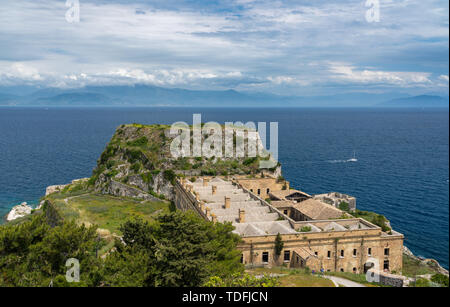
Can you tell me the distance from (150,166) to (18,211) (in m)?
28.8

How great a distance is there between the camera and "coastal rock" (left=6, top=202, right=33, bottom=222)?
232ft

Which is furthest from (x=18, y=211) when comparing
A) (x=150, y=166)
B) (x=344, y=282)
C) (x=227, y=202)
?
(x=344, y=282)

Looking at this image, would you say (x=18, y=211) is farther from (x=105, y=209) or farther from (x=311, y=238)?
(x=311, y=238)

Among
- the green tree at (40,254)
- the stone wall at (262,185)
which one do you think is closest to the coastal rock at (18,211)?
the stone wall at (262,185)

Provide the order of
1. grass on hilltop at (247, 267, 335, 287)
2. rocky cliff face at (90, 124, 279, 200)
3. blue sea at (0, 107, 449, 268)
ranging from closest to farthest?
grass on hilltop at (247, 267, 335, 287) < blue sea at (0, 107, 449, 268) < rocky cliff face at (90, 124, 279, 200)

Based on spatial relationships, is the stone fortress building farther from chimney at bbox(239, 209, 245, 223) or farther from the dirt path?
the dirt path

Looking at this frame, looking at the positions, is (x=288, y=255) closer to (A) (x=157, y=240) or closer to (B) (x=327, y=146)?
(A) (x=157, y=240)

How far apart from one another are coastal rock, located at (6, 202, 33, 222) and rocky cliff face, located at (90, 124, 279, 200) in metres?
14.5

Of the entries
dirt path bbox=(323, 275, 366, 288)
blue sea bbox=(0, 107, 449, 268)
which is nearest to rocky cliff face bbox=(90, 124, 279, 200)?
blue sea bbox=(0, 107, 449, 268)

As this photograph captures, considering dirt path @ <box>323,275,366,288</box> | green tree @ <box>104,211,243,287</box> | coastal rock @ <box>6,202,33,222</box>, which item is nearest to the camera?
green tree @ <box>104,211,243,287</box>

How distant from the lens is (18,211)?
7344 cm

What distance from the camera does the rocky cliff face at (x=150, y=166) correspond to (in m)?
73.7

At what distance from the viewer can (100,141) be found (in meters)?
181

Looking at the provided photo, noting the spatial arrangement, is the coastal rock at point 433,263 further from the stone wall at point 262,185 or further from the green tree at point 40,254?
the green tree at point 40,254
